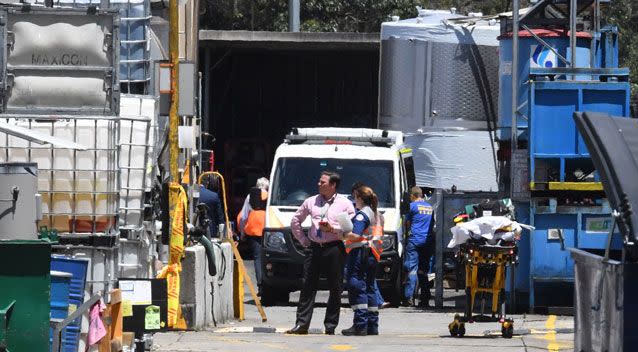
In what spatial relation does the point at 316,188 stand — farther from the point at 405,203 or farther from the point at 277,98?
the point at 277,98

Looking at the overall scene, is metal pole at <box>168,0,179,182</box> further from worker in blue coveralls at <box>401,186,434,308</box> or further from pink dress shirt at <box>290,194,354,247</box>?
worker in blue coveralls at <box>401,186,434,308</box>

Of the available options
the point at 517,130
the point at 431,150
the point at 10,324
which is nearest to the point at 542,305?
the point at 517,130

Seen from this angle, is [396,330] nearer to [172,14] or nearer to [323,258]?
[323,258]

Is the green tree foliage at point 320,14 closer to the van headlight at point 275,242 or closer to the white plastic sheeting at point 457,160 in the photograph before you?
the white plastic sheeting at point 457,160

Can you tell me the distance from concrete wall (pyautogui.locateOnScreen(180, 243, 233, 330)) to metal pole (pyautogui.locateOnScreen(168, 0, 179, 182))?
1.02 m

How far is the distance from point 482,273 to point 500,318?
0.57 meters

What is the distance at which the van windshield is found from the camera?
20.4m

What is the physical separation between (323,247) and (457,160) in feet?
30.1

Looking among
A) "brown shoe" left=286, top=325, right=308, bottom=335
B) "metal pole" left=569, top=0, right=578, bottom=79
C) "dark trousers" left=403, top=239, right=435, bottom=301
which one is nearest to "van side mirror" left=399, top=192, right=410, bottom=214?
"dark trousers" left=403, top=239, right=435, bottom=301

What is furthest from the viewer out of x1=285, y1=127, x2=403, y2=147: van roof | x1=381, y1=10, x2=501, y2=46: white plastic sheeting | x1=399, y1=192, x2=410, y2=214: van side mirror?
x1=381, y1=10, x2=501, y2=46: white plastic sheeting

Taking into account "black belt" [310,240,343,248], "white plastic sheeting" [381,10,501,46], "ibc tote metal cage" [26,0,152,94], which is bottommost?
"black belt" [310,240,343,248]

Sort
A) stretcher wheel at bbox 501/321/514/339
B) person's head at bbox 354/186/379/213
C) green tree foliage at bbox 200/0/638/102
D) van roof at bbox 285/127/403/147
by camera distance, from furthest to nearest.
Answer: green tree foliage at bbox 200/0/638/102 < van roof at bbox 285/127/403/147 < person's head at bbox 354/186/379/213 < stretcher wheel at bbox 501/321/514/339

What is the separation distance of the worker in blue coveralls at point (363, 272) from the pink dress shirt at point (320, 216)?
8.4 inches

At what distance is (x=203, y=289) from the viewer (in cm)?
1540
